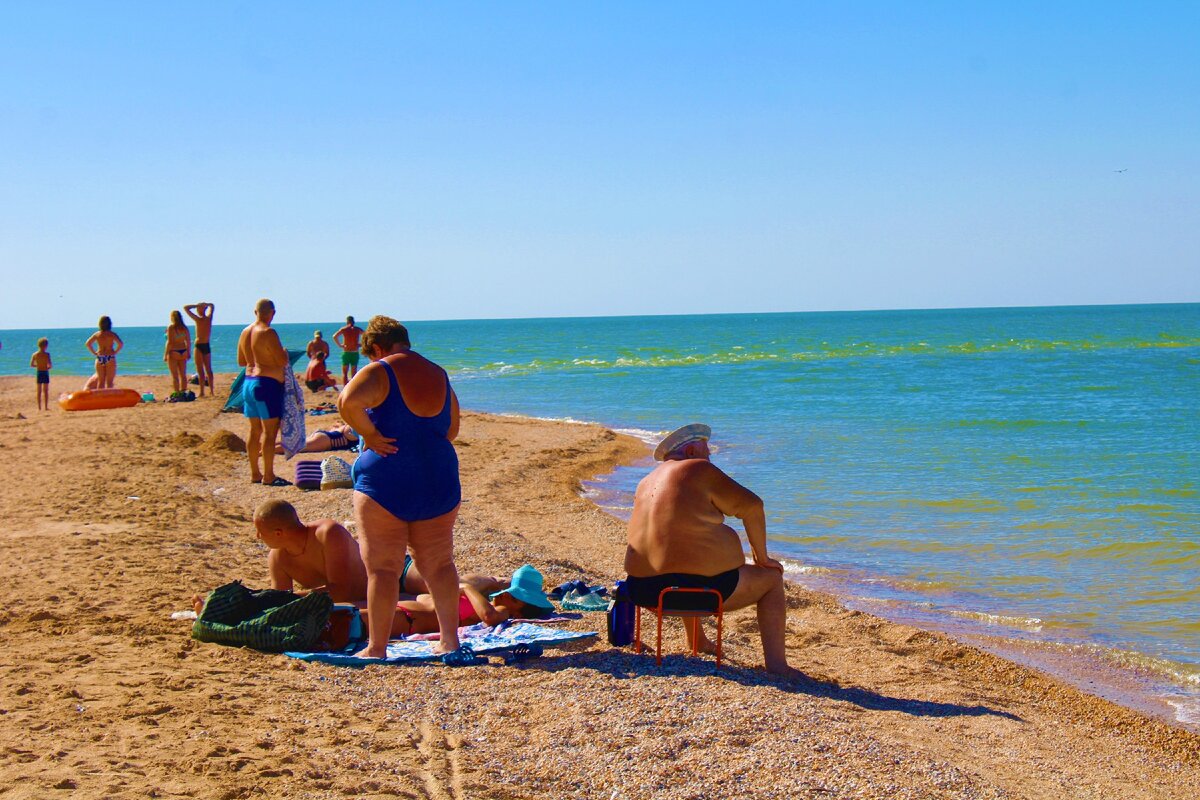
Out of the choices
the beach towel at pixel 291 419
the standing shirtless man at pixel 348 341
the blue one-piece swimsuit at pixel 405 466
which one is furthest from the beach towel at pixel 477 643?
the standing shirtless man at pixel 348 341

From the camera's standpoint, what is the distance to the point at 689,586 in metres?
5.05

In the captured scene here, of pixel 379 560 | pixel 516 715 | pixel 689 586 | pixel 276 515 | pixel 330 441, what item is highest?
pixel 276 515

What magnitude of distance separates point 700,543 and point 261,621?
2.16 metres

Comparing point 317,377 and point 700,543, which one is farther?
point 317,377

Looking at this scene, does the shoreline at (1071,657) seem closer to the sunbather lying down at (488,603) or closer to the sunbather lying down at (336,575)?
the sunbather lying down at (488,603)

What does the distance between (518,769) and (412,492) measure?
57.1 inches

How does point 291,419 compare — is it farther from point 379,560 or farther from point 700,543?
point 700,543

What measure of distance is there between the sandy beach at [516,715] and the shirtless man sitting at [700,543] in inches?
13.8

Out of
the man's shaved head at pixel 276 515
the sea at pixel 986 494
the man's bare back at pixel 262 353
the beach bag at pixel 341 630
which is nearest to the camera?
the beach bag at pixel 341 630

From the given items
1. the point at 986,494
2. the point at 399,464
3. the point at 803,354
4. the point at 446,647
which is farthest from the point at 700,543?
the point at 803,354

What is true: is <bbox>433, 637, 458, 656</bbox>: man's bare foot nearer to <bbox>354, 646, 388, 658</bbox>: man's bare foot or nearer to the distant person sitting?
<bbox>354, 646, 388, 658</bbox>: man's bare foot

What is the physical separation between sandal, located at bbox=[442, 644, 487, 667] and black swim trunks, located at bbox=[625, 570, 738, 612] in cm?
85

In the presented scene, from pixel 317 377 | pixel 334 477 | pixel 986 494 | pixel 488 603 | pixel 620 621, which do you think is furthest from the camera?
pixel 317 377

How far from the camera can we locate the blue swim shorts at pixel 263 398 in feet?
31.9
